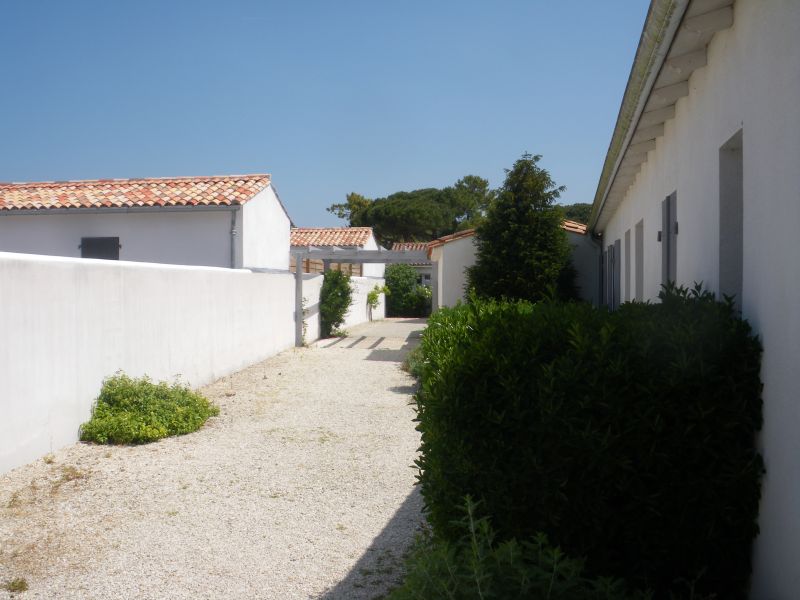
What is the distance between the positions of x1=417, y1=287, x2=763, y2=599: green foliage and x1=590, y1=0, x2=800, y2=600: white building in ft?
0.42

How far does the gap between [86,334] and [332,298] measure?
13265 millimetres

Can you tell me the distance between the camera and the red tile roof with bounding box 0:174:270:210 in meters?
16.1

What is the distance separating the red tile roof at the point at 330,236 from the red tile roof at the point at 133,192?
1238cm

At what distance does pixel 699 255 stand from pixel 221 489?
431cm

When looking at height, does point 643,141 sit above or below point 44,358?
above

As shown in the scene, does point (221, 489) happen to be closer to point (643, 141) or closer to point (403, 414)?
point (403, 414)

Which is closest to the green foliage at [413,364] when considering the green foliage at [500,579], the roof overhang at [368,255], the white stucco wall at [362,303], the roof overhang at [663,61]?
the roof overhang at [368,255]

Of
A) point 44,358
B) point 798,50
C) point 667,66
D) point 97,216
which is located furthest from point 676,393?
point 97,216

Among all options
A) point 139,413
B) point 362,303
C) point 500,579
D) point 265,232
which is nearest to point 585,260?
point 265,232

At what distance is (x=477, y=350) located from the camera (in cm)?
329

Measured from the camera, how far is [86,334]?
751 cm

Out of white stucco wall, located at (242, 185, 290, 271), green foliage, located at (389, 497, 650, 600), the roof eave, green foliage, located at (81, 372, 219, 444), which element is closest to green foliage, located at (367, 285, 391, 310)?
white stucco wall, located at (242, 185, 290, 271)

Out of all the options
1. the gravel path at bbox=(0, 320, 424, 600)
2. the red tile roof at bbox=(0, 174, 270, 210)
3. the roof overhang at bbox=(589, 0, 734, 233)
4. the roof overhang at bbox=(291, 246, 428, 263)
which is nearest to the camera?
the roof overhang at bbox=(589, 0, 734, 233)

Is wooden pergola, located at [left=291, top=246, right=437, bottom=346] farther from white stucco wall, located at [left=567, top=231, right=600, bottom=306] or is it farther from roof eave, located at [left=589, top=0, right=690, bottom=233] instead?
roof eave, located at [left=589, top=0, right=690, bottom=233]
